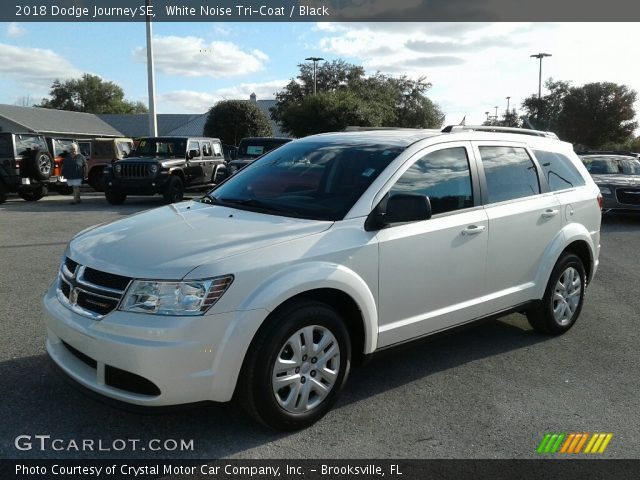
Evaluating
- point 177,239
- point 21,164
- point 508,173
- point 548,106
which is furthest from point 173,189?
point 548,106

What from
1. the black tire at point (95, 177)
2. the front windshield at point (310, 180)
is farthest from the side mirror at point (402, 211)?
the black tire at point (95, 177)

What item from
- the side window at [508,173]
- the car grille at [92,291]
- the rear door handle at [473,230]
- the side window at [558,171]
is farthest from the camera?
the side window at [558,171]

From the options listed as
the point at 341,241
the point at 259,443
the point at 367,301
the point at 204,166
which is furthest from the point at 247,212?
the point at 204,166

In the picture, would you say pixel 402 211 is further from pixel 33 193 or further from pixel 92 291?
pixel 33 193

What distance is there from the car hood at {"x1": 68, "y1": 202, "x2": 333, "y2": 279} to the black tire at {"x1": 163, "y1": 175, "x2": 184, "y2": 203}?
1258cm

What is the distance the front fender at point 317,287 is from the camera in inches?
126

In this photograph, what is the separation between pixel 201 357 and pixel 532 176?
340cm

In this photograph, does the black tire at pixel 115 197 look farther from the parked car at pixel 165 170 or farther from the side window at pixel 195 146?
the side window at pixel 195 146

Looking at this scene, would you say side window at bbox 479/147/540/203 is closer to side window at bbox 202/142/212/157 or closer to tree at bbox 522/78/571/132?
side window at bbox 202/142/212/157

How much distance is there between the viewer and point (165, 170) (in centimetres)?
1634

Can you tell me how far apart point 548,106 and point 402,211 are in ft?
185

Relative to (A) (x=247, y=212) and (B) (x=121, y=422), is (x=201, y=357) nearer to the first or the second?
(B) (x=121, y=422)

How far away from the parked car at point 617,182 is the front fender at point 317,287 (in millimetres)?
11451

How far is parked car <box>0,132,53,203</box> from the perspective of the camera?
16734 mm
